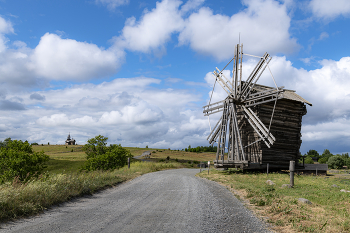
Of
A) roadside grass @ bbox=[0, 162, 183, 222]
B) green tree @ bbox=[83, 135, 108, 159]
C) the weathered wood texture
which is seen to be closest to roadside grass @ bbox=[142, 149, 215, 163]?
green tree @ bbox=[83, 135, 108, 159]

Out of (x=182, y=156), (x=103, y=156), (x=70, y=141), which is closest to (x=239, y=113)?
(x=103, y=156)

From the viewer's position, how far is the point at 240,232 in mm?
6344

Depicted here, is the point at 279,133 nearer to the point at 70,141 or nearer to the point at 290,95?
the point at 290,95

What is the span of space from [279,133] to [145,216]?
22.5m


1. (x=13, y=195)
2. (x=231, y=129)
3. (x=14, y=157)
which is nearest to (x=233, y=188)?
(x=13, y=195)

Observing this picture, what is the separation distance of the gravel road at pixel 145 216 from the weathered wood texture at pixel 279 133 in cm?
1626

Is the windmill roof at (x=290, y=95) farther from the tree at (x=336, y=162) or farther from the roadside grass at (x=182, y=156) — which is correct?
the roadside grass at (x=182, y=156)

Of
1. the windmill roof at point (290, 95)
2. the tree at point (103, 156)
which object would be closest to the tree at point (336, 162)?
the windmill roof at point (290, 95)

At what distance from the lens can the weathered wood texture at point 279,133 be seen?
25547mm

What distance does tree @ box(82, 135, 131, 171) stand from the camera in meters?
33.7

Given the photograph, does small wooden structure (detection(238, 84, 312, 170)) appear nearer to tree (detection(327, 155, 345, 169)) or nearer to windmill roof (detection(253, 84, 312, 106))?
windmill roof (detection(253, 84, 312, 106))

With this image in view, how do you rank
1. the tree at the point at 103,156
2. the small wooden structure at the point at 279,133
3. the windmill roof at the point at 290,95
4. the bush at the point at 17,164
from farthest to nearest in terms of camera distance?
the tree at the point at 103,156 → the windmill roof at the point at 290,95 → the small wooden structure at the point at 279,133 → the bush at the point at 17,164

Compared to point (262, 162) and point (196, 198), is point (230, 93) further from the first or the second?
point (196, 198)

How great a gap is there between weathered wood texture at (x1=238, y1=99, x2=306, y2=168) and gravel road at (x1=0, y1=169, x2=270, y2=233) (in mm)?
16262
